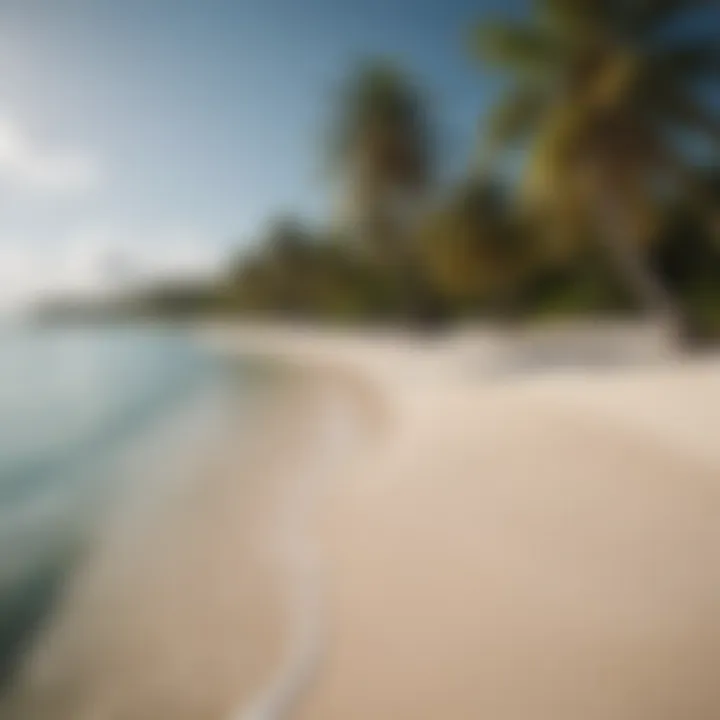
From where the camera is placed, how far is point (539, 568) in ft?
4.86

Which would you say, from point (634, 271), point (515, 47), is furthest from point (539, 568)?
point (634, 271)

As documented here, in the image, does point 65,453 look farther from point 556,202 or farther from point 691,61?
point 691,61

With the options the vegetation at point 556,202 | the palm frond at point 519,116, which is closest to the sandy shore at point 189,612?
the vegetation at point 556,202

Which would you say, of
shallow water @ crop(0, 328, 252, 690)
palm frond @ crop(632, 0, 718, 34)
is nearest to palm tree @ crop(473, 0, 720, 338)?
palm frond @ crop(632, 0, 718, 34)

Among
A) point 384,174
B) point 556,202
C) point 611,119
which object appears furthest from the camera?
point 384,174

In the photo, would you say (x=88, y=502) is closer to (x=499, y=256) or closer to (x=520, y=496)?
(x=520, y=496)

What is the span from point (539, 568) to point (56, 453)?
368 cm

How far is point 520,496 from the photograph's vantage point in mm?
1922

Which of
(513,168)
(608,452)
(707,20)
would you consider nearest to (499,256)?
(513,168)

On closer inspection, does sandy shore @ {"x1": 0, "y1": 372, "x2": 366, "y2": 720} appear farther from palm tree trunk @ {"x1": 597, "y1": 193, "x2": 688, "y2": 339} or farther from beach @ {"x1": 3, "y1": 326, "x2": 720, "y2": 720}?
palm tree trunk @ {"x1": 597, "y1": 193, "x2": 688, "y2": 339}

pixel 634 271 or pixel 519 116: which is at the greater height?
pixel 519 116

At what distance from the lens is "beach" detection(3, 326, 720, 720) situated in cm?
115

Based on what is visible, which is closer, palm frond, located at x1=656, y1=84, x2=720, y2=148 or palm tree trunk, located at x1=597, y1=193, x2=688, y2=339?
palm frond, located at x1=656, y1=84, x2=720, y2=148

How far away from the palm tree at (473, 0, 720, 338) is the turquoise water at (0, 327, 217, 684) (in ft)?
10.4
